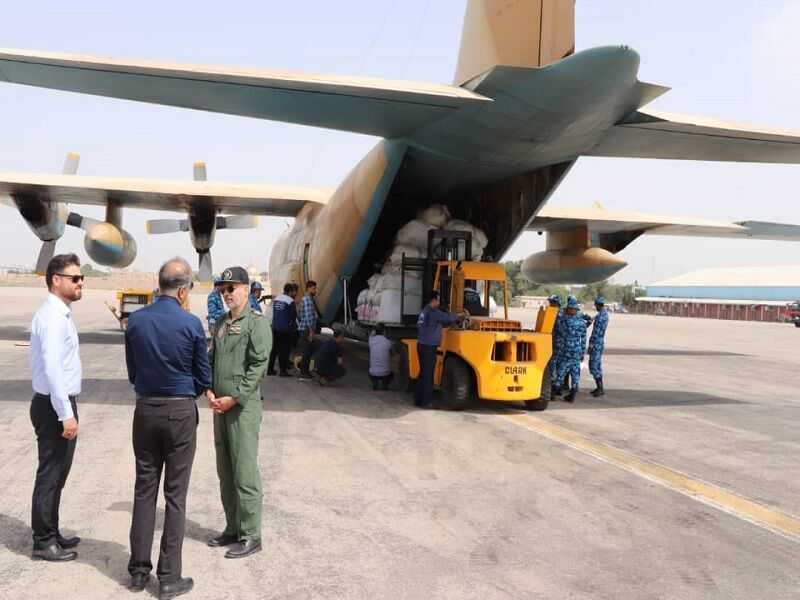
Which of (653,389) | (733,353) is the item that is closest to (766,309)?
(733,353)

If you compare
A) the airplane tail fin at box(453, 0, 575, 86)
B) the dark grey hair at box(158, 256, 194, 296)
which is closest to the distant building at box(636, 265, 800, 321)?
the airplane tail fin at box(453, 0, 575, 86)

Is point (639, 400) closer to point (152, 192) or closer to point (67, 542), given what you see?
point (67, 542)

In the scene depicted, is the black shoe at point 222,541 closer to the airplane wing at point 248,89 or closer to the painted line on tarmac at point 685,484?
the painted line on tarmac at point 685,484

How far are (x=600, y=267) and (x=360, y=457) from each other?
13.5m

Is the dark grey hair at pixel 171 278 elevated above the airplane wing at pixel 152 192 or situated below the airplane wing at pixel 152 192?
below

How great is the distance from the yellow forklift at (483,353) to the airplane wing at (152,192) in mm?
7144

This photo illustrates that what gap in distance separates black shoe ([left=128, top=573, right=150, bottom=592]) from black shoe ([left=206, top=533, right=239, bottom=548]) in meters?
0.60

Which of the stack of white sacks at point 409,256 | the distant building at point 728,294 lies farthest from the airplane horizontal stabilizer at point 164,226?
the distant building at point 728,294

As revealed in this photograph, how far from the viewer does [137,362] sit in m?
3.80

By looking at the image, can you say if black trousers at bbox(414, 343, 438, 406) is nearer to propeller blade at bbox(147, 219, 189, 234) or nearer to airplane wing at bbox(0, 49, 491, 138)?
airplane wing at bbox(0, 49, 491, 138)

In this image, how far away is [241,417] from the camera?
4.20 m

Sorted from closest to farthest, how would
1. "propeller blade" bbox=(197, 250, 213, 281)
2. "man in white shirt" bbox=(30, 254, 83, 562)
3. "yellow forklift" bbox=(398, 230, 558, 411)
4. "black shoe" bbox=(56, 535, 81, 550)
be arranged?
"man in white shirt" bbox=(30, 254, 83, 562) < "black shoe" bbox=(56, 535, 81, 550) < "yellow forklift" bbox=(398, 230, 558, 411) < "propeller blade" bbox=(197, 250, 213, 281)

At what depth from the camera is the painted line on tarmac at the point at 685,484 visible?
4.91 meters

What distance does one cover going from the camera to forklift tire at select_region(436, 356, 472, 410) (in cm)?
918
